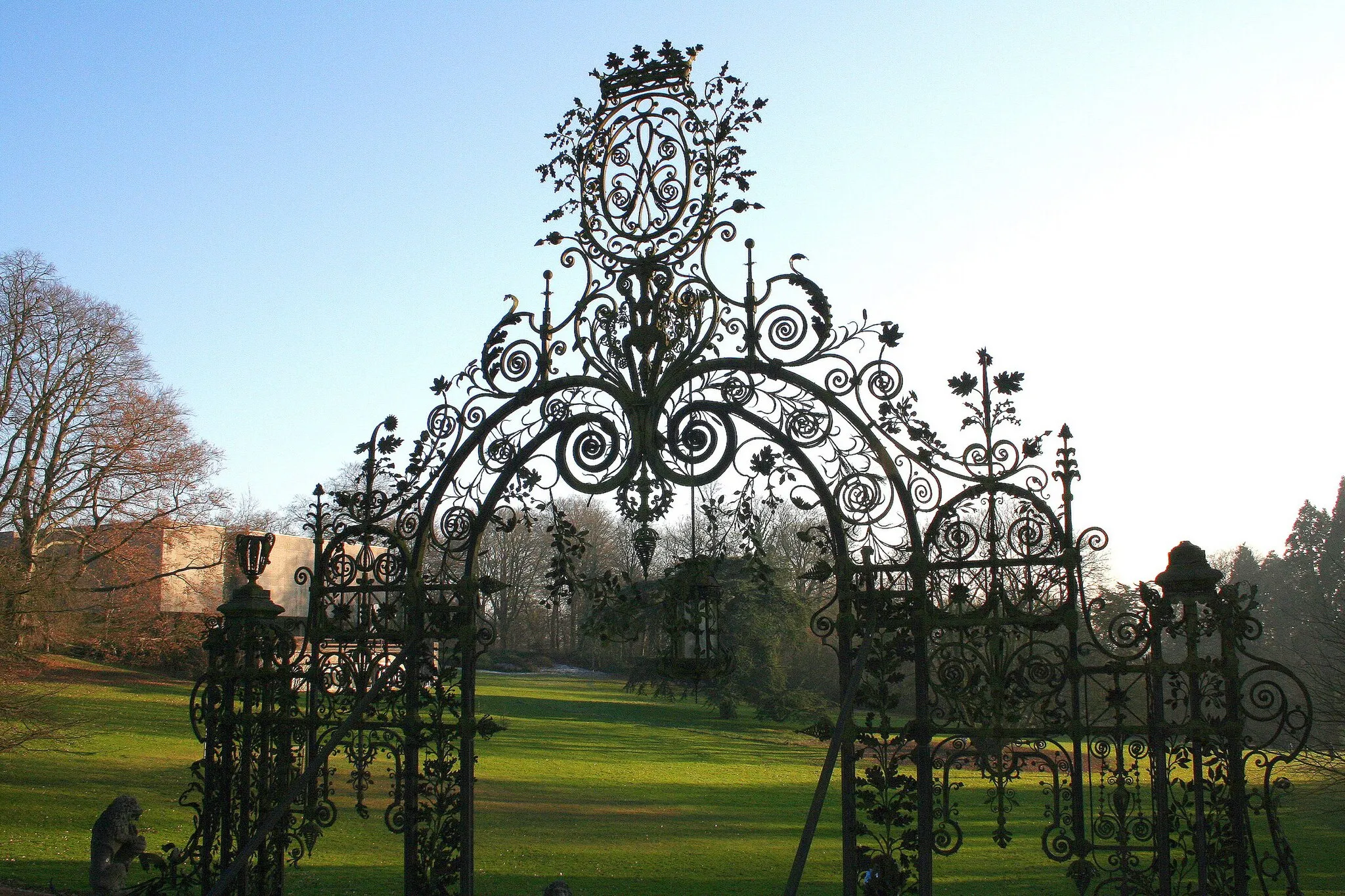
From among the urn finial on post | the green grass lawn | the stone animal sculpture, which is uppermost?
the urn finial on post

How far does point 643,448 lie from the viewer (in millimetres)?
6172

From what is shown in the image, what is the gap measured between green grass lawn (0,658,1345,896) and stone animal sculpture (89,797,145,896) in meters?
3.42

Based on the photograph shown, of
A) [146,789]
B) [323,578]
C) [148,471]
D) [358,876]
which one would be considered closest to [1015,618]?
[323,578]

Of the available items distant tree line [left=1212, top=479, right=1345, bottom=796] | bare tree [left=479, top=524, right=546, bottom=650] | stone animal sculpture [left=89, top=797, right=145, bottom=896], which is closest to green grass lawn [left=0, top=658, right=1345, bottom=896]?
bare tree [left=479, top=524, right=546, bottom=650]

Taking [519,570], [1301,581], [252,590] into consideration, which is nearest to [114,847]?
[252,590]

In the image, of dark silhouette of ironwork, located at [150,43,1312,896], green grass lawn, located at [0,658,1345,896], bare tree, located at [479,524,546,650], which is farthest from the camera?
bare tree, located at [479,524,546,650]

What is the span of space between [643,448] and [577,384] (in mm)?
598

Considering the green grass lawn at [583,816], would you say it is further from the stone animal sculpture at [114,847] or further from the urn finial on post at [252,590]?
the urn finial on post at [252,590]

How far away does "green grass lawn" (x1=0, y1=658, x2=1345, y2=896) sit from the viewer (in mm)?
12133

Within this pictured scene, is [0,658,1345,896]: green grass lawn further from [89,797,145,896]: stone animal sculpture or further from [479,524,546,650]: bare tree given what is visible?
[89,797,145,896]: stone animal sculpture

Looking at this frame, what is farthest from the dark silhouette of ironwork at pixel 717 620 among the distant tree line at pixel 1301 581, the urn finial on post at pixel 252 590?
the distant tree line at pixel 1301 581

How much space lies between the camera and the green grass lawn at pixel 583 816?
12133 mm

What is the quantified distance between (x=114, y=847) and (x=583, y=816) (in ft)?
32.4

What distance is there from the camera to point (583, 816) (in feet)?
54.0
